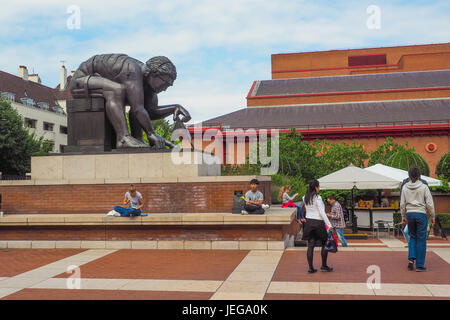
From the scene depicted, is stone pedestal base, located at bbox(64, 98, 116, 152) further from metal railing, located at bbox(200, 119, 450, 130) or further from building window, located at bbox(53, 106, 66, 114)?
building window, located at bbox(53, 106, 66, 114)

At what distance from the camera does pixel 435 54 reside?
5503cm

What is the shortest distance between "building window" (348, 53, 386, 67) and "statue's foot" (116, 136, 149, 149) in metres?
56.1

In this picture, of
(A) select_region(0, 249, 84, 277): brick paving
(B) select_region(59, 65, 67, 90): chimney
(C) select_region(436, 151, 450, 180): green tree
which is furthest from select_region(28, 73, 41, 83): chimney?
(A) select_region(0, 249, 84, 277): brick paving

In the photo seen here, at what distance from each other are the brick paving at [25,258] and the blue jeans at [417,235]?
706 centimetres

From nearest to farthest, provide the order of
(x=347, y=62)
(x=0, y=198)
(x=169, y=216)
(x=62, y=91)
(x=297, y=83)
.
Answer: (x=169, y=216)
(x=0, y=198)
(x=297, y=83)
(x=347, y=62)
(x=62, y=91)

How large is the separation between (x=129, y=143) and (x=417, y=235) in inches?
313

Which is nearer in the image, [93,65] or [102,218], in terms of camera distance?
[102,218]

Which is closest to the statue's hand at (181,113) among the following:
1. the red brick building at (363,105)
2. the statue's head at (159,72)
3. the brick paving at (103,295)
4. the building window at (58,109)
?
the statue's head at (159,72)

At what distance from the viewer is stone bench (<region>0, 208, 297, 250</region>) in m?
10.2

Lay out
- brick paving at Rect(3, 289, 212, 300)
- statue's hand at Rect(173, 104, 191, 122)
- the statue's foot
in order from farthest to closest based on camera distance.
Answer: statue's hand at Rect(173, 104, 191, 122), the statue's foot, brick paving at Rect(3, 289, 212, 300)

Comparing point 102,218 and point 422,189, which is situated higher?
point 422,189

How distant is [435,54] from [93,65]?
52778 millimetres

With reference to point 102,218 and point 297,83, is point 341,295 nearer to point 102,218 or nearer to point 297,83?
point 102,218

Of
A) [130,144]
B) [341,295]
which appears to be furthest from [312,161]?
[341,295]
